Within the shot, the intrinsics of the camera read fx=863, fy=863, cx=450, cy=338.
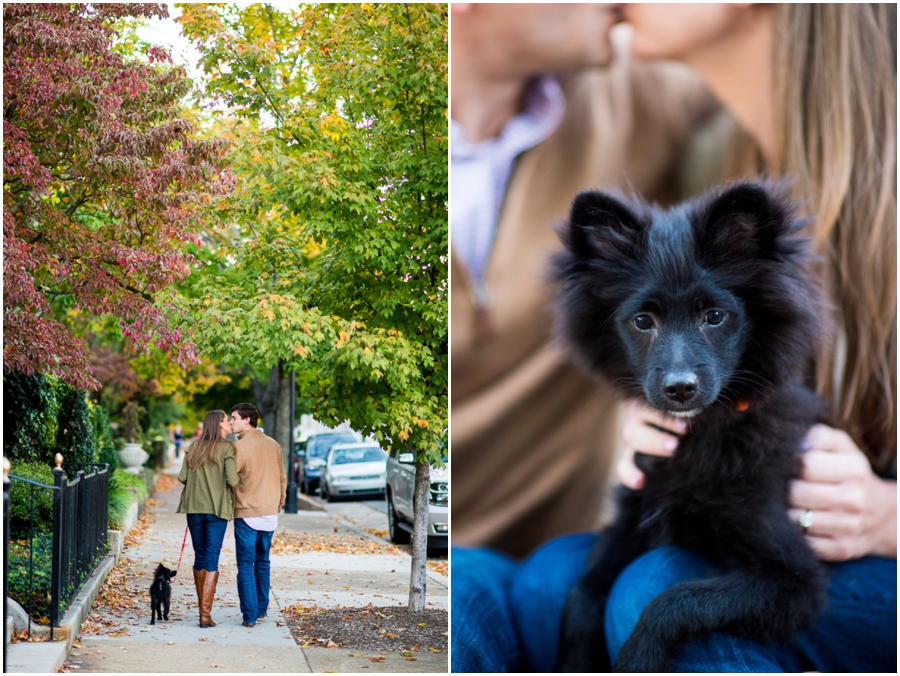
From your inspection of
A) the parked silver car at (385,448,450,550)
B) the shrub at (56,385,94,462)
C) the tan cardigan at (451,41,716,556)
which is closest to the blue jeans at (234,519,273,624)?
the tan cardigan at (451,41,716,556)

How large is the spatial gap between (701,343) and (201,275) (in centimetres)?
382

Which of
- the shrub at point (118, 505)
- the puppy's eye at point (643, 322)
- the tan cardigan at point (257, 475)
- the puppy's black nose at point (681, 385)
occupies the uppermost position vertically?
the puppy's eye at point (643, 322)

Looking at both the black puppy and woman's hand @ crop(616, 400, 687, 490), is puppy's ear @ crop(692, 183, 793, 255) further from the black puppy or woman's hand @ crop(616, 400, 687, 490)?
woman's hand @ crop(616, 400, 687, 490)

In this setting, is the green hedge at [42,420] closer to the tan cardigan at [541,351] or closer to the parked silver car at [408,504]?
the parked silver car at [408,504]

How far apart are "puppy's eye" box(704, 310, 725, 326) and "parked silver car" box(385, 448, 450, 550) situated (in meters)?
5.43

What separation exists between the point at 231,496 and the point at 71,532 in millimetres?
1080

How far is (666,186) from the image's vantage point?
403 cm

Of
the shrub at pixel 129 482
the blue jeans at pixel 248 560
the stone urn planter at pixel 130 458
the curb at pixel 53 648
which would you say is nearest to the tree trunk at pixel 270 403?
the stone urn planter at pixel 130 458

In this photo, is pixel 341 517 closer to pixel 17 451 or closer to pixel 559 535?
pixel 17 451

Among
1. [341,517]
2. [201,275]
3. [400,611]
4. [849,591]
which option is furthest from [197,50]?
[341,517]

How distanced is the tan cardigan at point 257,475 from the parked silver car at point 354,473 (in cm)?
891

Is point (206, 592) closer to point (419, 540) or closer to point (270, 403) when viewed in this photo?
point (419, 540)

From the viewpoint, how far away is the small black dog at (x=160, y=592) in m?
5.59

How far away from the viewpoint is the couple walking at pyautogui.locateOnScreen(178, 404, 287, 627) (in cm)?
561
